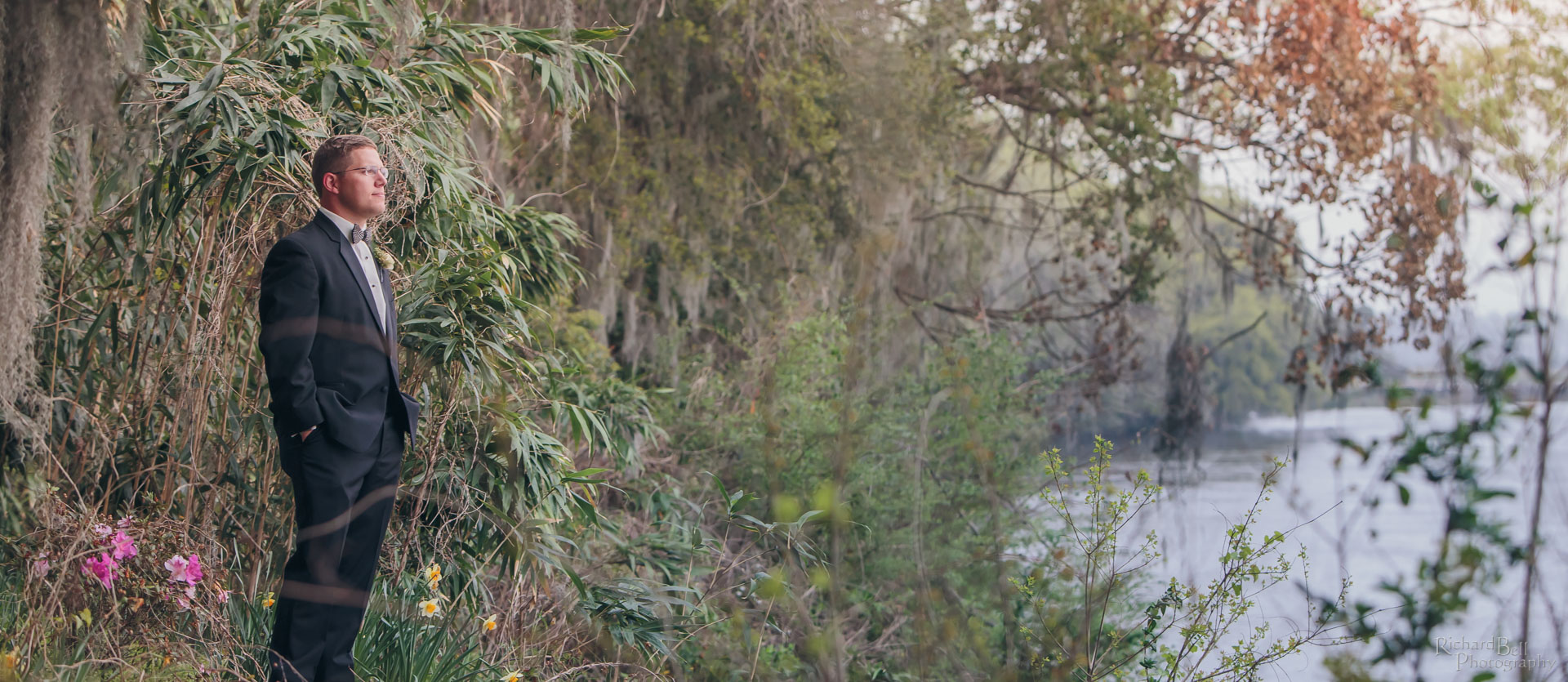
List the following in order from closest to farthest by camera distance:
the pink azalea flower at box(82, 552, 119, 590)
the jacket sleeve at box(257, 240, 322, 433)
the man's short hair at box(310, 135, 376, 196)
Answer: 1. the jacket sleeve at box(257, 240, 322, 433)
2. the man's short hair at box(310, 135, 376, 196)
3. the pink azalea flower at box(82, 552, 119, 590)

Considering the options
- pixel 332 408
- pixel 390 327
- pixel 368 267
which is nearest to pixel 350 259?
pixel 368 267

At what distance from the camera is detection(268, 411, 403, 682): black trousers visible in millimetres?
2279

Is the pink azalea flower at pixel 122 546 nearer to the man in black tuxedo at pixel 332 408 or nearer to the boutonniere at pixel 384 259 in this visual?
the man in black tuxedo at pixel 332 408

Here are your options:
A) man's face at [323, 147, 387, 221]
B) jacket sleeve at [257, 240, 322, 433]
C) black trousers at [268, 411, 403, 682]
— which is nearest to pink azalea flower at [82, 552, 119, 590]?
black trousers at [268, 411, 403, 682]

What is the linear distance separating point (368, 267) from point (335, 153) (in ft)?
0.84

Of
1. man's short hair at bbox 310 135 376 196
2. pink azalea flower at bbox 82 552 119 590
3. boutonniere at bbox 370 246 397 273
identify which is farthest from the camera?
boutonniere at bbox 370 246 397 273

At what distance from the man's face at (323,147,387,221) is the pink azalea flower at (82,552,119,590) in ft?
3.19

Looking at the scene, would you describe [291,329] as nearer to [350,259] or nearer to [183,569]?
[350,259]

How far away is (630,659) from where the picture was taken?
327 cm

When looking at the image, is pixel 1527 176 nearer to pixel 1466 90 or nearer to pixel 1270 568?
pixel 1270 568

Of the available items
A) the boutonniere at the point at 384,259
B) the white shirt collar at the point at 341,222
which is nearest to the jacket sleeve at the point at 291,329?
the white shirt collar at the point at 341,222

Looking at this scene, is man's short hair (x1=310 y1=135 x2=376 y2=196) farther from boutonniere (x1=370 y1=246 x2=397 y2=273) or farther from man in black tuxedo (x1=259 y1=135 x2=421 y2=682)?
boutonniere (x1=370 y1=246 x2=397 y2=273)

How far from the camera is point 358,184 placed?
2434mm

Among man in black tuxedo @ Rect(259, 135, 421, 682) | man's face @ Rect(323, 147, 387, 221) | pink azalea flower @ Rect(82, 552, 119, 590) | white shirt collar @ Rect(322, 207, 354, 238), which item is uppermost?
man's face @ Rect(323, 147, 387, 221)
